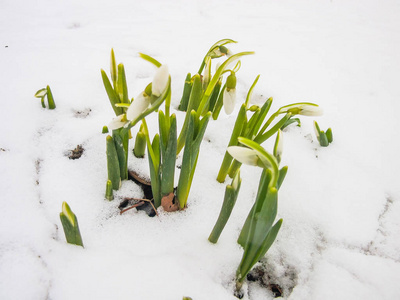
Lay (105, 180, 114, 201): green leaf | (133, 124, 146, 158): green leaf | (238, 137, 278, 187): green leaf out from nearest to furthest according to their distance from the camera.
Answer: (238, 137, 278, 187): green leaf
(105, 180, 114, 201): green leaf
(133, 124, 146, 158): green leaf

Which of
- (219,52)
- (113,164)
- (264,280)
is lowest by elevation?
(264,280)

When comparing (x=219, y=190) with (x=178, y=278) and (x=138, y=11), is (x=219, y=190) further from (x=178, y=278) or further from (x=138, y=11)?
(x=138, y=11)

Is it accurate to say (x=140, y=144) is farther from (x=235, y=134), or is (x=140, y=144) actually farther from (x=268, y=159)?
(x=268, y=159)

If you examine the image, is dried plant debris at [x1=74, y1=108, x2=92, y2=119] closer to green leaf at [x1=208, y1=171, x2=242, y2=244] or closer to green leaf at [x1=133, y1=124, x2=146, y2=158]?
green leaf at [x1=133, y1=124, x2=146, y2=158]

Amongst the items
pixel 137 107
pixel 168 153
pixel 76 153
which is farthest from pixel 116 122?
pixel 76 153

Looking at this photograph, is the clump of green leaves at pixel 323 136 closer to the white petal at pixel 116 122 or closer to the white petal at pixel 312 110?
the white petal at pixel 312 110

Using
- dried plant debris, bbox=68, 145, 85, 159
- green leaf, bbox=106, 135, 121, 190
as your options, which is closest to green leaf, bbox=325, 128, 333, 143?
green leaf, bbox=106, 135, 121, 190
